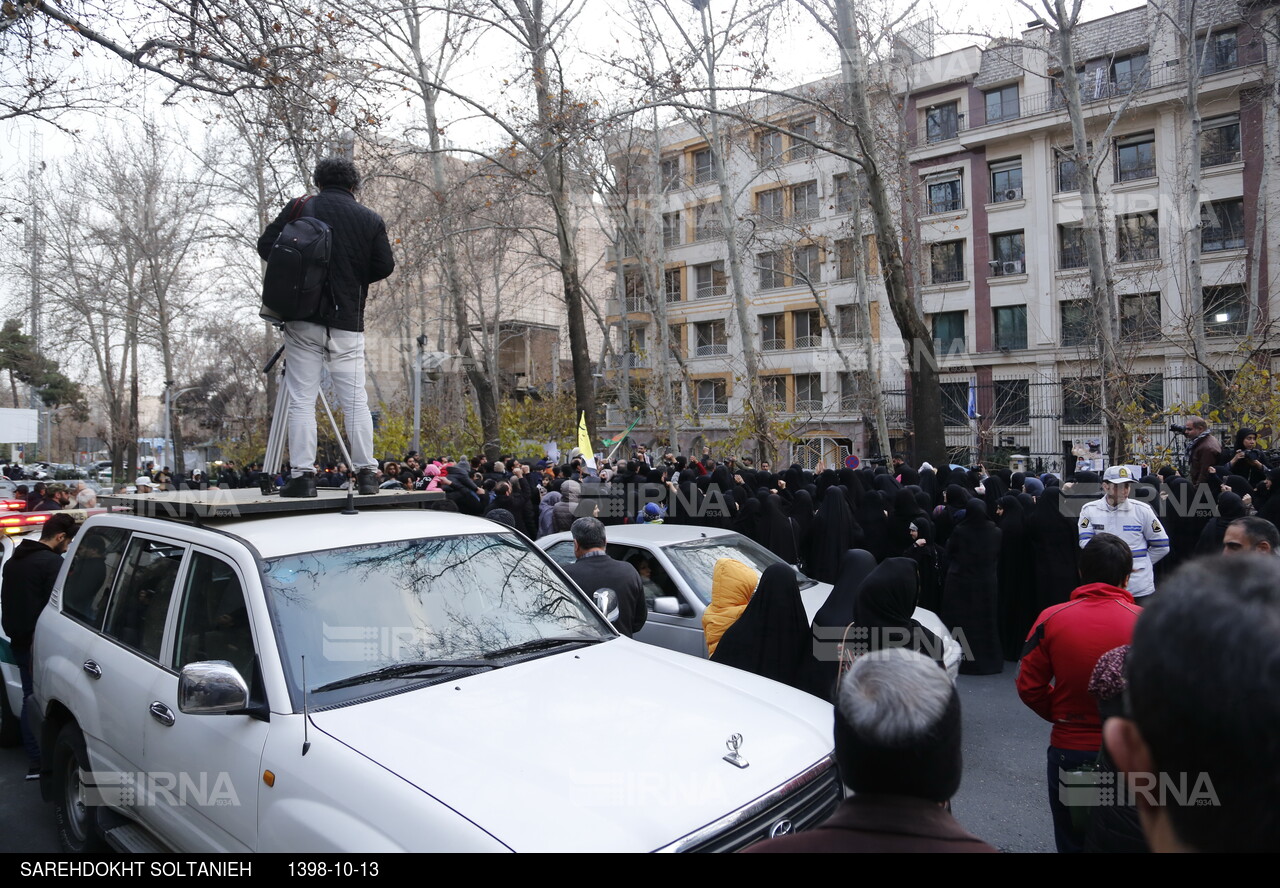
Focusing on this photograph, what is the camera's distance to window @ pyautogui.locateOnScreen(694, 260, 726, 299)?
146 ft

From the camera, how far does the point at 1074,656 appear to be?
3502 millimetres

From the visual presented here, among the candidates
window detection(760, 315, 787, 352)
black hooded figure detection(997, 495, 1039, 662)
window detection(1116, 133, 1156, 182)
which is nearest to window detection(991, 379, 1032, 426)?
window detection(1116, 133, 1156, 182)

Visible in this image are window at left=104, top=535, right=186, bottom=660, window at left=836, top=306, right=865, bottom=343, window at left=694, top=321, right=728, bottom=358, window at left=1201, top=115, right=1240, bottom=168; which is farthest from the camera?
window at left=694, top=321, right=728, bottom=358

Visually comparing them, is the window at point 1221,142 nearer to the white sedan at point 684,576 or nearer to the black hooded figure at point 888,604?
the white sedan at point 684,576

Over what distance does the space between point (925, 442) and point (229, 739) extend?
487 inches

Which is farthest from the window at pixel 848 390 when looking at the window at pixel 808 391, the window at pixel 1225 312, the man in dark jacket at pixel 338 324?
the man in dark jacket at pixel 338 324

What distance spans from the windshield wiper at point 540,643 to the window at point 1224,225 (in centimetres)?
3365

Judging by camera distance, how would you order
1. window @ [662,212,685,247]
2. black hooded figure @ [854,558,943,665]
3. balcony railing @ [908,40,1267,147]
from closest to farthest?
black hooded figure @ [854,558,943,665] < balcony railing @ [908,40,1267,147] < window @ [662,212,685,247]

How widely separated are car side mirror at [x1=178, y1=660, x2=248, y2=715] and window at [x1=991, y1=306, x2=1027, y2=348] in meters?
36.3

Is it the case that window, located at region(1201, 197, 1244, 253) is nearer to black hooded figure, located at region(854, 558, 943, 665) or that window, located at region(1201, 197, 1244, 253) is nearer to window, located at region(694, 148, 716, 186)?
window, located at region(694, 148, 716, 186)

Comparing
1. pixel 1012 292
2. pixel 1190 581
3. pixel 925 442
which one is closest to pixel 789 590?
pixel 1190 581

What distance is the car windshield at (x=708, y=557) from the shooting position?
7.19m

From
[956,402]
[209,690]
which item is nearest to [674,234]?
[956,402]

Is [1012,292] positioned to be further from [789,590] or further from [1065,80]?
[789,590]
